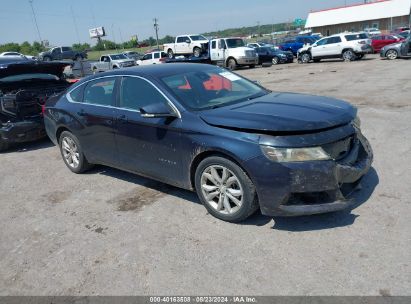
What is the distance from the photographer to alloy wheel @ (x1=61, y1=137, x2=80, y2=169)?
5926 mm

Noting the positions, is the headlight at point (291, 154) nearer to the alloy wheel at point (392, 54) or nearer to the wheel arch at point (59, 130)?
the wheel arch at point (59, 130)

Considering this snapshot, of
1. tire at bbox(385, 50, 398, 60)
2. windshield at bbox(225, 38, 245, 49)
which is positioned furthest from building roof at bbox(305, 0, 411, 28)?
windshield at bbox(225, 38, 245, 49)

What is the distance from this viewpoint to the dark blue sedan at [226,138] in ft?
11.6

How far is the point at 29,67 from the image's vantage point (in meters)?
7.61

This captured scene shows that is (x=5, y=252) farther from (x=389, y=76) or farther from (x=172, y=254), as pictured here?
(x=389, y=76)

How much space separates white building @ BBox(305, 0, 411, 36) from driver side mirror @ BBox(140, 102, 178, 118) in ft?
196

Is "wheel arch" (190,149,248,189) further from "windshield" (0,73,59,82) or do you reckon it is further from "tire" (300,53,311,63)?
"tire" (300,53,311,63)

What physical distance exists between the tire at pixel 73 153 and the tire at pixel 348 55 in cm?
2332

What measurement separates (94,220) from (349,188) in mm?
2819

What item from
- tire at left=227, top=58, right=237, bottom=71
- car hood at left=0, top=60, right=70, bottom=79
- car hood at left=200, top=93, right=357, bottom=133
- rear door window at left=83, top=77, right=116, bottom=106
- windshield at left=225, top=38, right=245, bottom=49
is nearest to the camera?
car hood at left=200, top=93, right=357, bottom=133

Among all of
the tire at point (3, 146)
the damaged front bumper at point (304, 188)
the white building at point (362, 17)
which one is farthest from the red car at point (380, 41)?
the white building at point (362, 17)

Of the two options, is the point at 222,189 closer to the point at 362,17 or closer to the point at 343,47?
the point at 343,47

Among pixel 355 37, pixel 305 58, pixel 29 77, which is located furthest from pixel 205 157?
pixel 305 58

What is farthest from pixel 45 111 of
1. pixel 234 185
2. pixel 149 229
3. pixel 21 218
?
pixel 234 185
